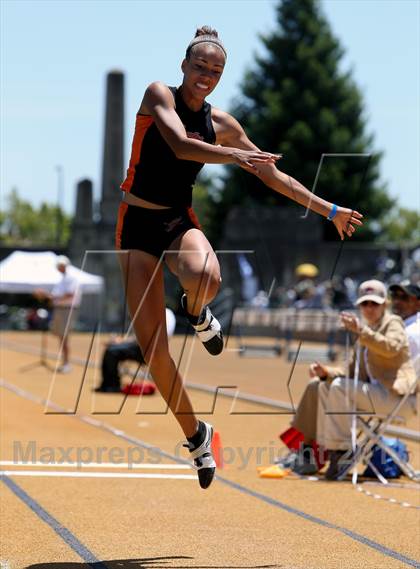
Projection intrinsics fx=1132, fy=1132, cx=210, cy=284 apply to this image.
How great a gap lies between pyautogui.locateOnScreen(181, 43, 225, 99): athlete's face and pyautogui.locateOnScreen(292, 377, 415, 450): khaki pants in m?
4.05

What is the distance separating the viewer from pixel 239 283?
135 ft

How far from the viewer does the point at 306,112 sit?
61594mm

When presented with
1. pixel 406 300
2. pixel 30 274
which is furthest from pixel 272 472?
pixel 30 274

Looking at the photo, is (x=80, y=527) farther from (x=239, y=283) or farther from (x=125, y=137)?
(x=125, y=137)

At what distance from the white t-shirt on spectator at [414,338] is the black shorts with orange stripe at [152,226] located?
3.93m

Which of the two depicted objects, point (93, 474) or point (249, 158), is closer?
point (249, 158)

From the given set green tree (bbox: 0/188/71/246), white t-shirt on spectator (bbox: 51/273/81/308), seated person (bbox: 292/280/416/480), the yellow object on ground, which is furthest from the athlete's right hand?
green tree (bbox: 0/188/71/246)

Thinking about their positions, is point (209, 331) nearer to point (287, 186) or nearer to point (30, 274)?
point (287, 186)

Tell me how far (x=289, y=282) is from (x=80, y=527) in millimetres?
36313

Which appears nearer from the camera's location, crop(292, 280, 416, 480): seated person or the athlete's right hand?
the athlete's right hand

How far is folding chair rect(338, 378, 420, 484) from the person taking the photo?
916 centimetres

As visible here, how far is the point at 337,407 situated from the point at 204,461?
3.28 meters

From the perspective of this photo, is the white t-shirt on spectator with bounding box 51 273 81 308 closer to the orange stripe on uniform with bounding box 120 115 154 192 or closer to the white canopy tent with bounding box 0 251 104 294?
the white canopy tent with bounding box 0 251 104 294

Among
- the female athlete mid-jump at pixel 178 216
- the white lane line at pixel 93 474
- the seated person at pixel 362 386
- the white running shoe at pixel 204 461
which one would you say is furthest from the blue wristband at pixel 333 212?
the white lane line at pixel 93 474
